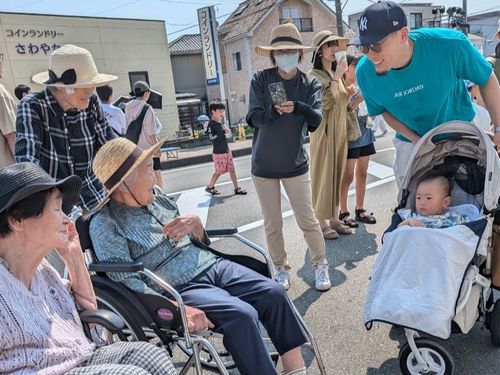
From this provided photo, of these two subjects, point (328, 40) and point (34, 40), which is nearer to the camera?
point (328, 40)

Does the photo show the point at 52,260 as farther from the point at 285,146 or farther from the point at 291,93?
the point at 291,93

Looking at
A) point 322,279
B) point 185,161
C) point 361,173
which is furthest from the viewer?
point 185,161

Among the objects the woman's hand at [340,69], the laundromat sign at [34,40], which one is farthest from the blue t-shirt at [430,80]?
the laundromat sign at [34,40]

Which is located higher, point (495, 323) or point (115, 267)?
point (115, 267)

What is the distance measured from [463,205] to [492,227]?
0.63 ft

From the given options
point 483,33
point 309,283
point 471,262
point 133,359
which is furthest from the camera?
point 483,33

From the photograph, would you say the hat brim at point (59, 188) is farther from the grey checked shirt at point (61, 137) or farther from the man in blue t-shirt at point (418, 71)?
Answer: the man in blue t-shirt at point (418, 71)

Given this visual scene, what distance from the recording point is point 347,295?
10.2ft

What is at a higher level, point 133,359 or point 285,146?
point 285,146

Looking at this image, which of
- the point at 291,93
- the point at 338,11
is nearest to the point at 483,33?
the point at 338,11

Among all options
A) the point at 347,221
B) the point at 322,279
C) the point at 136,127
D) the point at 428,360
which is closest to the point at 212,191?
the point at 136,127

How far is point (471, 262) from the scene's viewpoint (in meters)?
2.07

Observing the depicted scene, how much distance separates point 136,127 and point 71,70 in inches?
135

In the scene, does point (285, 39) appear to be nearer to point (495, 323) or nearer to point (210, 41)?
point (495, 323)
